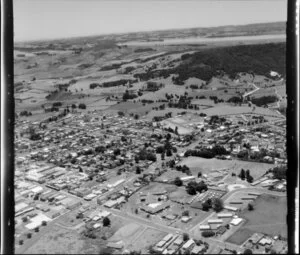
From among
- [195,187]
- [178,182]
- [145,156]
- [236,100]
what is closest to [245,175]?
[195,187]

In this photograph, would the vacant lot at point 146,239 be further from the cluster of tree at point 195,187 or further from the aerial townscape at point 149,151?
the cluster of tree at point 195,187

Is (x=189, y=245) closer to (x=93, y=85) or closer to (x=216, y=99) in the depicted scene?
(x=216, y=99)

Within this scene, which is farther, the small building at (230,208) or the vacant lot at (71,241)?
the small building at (230,208)

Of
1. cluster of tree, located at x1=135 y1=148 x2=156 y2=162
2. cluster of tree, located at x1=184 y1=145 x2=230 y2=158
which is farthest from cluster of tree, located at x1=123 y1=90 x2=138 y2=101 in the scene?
cluster of tree, located at x1=184 y1=145 x2=230 y2=158

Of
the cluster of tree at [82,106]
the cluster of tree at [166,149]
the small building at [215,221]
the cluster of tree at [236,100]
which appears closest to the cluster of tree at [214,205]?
→ the small building at [215,221]

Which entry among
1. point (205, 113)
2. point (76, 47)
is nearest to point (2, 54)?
point (205, 113)

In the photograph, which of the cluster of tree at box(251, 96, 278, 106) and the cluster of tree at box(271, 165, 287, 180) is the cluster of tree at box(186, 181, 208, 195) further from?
the cluster of tree at box(251, 96, 278, 106)

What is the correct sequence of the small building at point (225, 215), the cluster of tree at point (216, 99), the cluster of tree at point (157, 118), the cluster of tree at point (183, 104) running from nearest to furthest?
the small building at point (225, 215) → the cluster of tree at point (157, 118) → the cluster of tree at point (183, 104) → the cluster of tree at point (216, 99)
